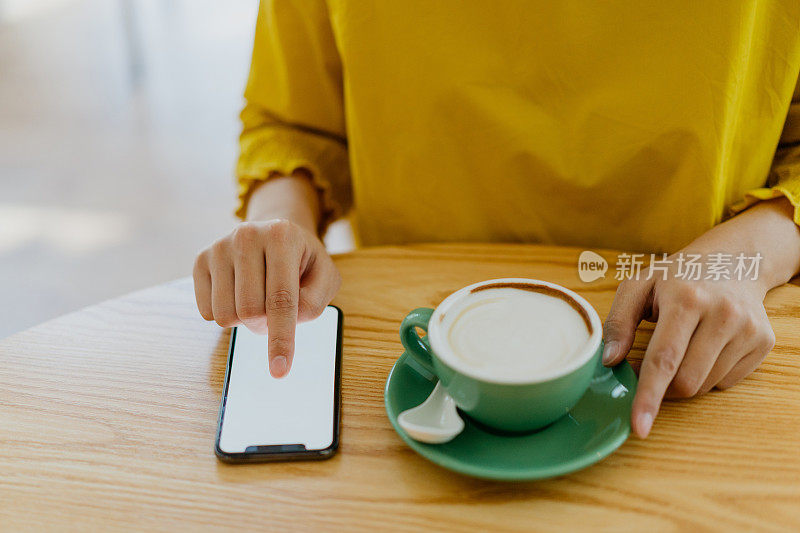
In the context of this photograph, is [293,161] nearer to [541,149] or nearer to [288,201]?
[288,201]

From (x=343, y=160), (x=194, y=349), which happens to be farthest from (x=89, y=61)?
(x=194, y=349)

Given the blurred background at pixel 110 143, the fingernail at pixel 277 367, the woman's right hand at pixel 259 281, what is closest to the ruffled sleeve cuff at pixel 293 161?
the woman's right hand at pixel 259 281

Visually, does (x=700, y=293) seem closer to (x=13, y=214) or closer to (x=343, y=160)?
(x=343, y=160)

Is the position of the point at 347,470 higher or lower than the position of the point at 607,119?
lower

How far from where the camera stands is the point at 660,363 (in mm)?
585

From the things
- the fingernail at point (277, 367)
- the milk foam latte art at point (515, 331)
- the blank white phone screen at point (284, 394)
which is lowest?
the blank white phone screen at point (284, 394)

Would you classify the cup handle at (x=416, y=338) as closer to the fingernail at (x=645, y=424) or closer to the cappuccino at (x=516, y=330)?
the cappuccino at (x=516, y=330)

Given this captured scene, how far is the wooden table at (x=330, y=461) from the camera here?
1.73 feet

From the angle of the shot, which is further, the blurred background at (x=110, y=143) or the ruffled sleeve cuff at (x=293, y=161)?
the blurred background at (x=110, y=143)

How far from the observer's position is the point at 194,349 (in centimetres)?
73

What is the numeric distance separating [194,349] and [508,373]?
35cm

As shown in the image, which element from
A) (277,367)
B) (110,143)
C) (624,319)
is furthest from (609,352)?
(110,143)

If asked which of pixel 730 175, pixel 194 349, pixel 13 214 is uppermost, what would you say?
pixel 730 175

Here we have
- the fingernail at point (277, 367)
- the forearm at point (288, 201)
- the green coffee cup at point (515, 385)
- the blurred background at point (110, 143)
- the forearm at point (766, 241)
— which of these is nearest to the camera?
the green coffee cup at point (515, 385)
